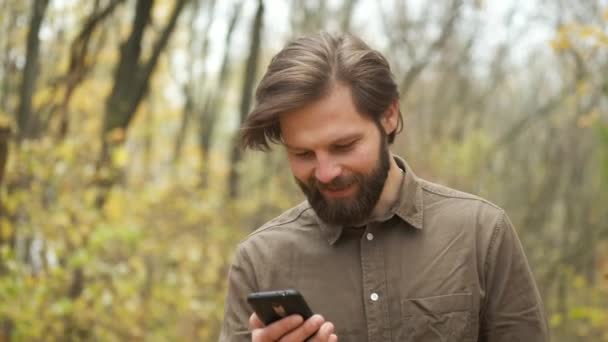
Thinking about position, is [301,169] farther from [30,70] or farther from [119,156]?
[30,70]

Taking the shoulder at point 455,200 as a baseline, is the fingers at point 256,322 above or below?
below

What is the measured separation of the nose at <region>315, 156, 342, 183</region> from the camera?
10.3 ft

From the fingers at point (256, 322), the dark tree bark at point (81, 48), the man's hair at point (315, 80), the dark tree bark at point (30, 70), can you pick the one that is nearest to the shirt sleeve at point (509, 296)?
the man's hair at point (315, 80)

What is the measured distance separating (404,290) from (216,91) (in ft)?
59.6

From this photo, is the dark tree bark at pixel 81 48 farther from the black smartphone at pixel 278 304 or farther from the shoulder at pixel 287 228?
the black smartphone at pixel 278 304

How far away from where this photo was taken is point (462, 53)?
73.7 feet

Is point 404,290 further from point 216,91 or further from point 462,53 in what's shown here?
point 462,53

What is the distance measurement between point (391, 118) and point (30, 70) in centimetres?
584

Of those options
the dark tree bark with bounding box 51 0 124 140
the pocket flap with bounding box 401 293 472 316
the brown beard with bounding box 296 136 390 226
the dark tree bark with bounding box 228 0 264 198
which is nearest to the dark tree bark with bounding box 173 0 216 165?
the dark tree bark with bounding box 228 0 264 198

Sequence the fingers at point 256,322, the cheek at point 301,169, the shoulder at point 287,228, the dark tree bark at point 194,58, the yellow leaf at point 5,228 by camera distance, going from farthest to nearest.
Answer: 1. the dark tree bark at point 194,58
2. the yellow leaf at point 5,228
3. the shoulder at point 287,228
4. the cheek at point 301,169
5. the fingers at point 256,322

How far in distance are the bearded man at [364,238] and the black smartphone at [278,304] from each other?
0.20ft

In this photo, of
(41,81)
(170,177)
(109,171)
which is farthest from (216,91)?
(109,171)

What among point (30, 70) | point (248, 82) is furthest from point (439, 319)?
point (248, 82)

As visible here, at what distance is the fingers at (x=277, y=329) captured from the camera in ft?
9.37
